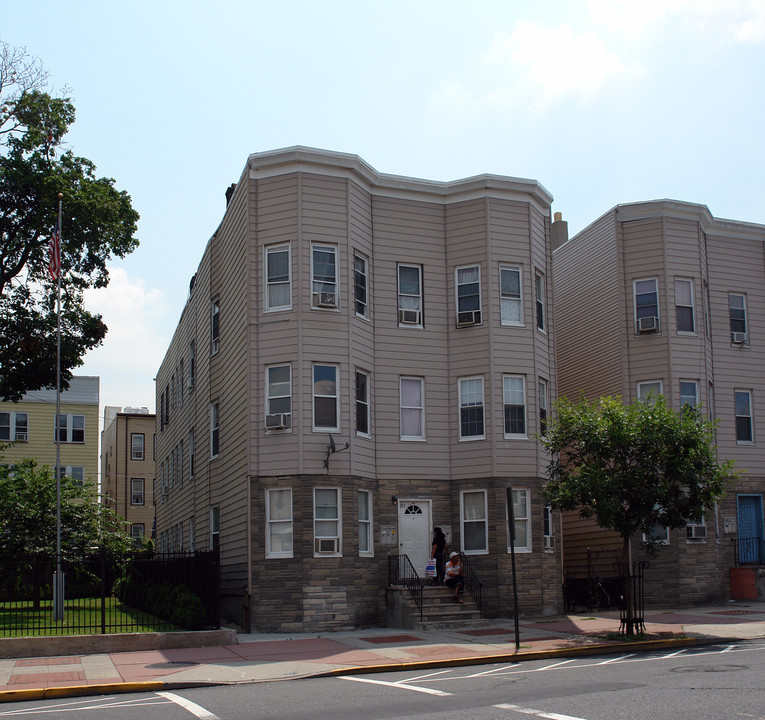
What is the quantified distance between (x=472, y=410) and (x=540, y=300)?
401 centimetres

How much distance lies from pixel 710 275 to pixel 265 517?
54.1ft

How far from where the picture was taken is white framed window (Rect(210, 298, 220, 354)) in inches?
1101

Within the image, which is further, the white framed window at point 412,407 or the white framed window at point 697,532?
the white framed window at point 697,532

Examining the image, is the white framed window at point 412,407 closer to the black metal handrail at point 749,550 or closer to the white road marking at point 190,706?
the black metal handrail at point 749,550

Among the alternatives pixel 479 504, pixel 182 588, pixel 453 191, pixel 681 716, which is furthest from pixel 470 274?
pixel 681 716

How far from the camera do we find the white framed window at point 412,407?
24641 millimetres

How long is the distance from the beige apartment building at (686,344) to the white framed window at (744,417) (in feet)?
0.12

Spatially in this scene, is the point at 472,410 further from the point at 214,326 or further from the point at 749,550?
the point at 749,550

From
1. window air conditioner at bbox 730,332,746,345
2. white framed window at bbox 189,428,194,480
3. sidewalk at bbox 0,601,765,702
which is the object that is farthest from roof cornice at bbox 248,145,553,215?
white framed window at bbox 189,428,194,480

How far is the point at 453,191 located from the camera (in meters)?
25.6

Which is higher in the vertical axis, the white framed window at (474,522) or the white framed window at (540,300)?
the white framed window at (540,300)

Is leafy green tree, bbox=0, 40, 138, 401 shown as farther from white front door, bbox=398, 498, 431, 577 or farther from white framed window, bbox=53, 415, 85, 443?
white framed window, bbox=53, 415, 85, 443

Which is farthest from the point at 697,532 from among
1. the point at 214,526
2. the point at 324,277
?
the point at 214,526

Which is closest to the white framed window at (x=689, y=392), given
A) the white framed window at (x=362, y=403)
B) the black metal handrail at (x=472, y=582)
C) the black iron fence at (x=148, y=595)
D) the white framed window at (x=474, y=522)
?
the white framed window at (x=474, y=522)
